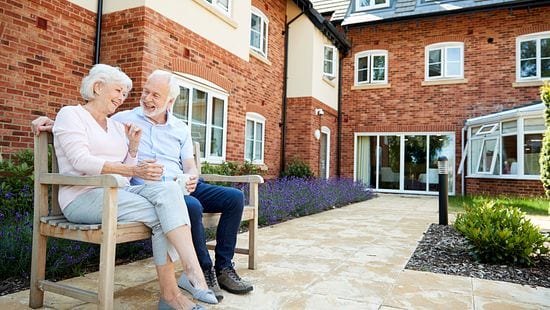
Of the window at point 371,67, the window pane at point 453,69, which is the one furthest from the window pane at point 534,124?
the window at point 371,67

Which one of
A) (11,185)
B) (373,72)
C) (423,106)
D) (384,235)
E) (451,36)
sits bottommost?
(384,235)

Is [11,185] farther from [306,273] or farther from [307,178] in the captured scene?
[307,178]

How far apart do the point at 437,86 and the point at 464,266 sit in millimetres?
9969

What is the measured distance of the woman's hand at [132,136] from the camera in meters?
2.20

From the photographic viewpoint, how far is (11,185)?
373 cm

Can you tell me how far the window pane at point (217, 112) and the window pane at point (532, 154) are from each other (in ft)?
26.8

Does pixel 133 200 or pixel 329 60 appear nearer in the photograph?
pixel 133 200

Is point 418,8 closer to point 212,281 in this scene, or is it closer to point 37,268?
point 212,281

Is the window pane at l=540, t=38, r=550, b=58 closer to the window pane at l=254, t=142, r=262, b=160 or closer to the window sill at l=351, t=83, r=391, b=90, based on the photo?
the window sill at l=351, t=83, r=391, b=90

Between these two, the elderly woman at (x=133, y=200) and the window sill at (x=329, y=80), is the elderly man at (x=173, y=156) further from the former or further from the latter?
the window sill at (x=329, y=80)

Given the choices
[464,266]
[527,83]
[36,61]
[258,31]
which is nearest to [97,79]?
[36,61]

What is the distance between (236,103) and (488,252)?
5.31 metres

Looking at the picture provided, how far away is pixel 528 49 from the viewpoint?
1114 centimetres

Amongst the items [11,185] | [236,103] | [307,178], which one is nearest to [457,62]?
[307,178]
